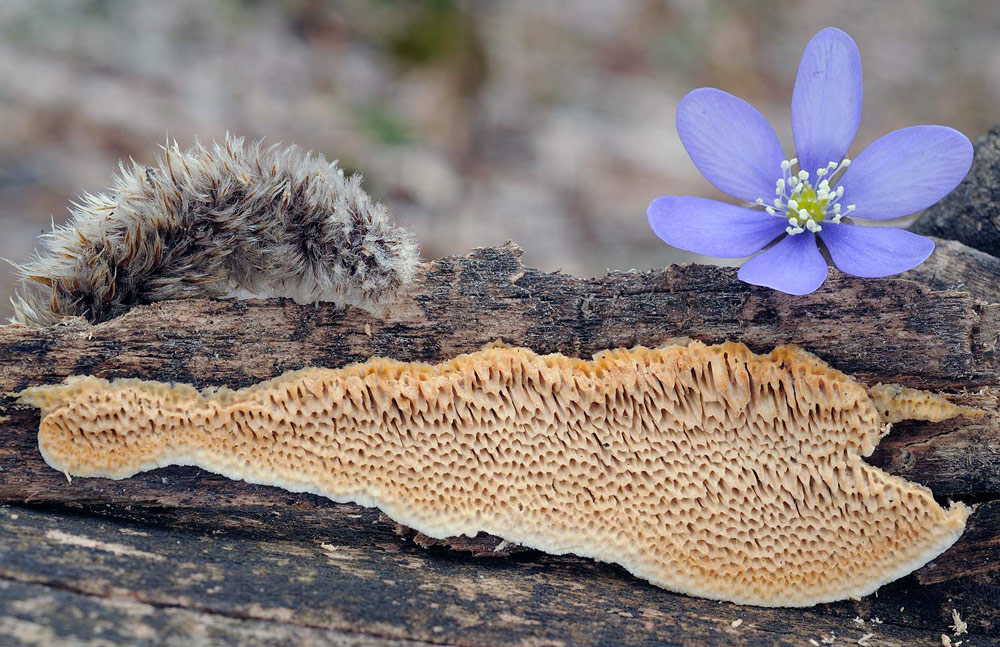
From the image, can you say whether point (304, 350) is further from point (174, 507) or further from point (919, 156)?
point (919, 156)

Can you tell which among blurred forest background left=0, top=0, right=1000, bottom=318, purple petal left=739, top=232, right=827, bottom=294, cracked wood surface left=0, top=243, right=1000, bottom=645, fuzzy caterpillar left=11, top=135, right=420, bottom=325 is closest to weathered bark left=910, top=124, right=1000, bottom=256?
cracked wood surface left=0, top=243, right=1000, bottom=645

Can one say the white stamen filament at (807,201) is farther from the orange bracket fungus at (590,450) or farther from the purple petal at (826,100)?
the orange bracket fungus at (590,450)

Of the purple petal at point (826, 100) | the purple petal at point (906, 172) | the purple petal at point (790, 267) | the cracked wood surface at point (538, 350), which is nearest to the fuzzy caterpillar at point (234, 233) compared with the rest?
the cracked wood surface at point (538, 350)

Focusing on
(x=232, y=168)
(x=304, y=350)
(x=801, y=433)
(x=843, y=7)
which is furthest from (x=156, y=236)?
(x=843, y=7)

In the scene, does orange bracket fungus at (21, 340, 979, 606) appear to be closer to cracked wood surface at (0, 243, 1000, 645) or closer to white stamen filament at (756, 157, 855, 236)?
cracked wood surface at (0, 243, 1000, 645)

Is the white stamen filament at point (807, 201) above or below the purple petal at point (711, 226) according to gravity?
above

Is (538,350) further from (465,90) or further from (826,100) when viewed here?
(465,90)
